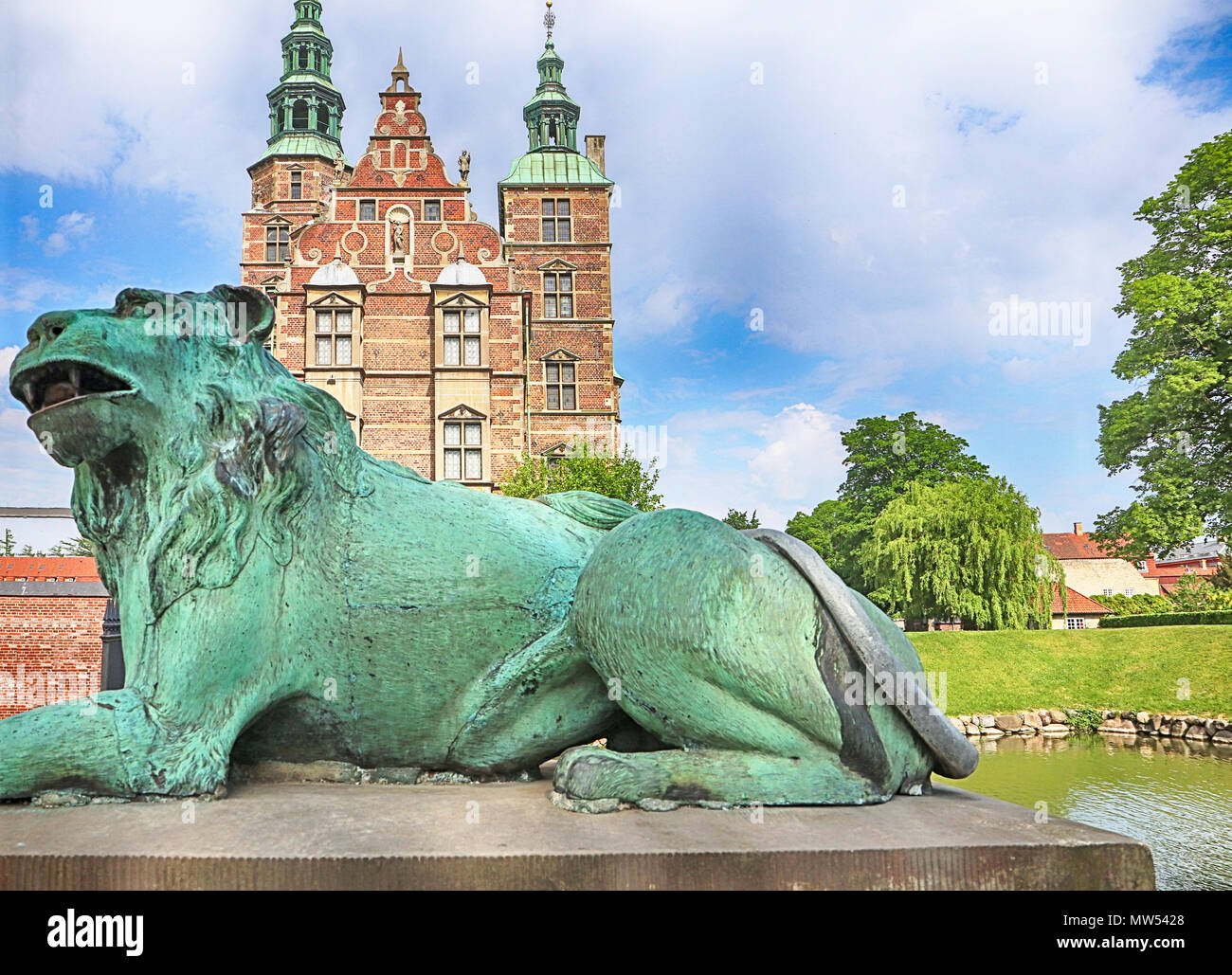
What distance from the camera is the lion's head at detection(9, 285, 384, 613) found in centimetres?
256

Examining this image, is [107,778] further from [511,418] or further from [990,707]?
[511,418]

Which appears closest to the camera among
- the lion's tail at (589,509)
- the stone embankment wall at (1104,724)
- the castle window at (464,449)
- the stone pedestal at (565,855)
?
the stone pedestal at (565,855)

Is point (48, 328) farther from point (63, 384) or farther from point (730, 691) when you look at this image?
point (730, 691)

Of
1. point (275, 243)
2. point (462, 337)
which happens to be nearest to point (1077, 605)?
point (462, 337)

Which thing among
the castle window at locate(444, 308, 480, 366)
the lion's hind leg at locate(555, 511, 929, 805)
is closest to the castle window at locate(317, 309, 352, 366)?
the castle window at locate(444, 308, 480, 366)

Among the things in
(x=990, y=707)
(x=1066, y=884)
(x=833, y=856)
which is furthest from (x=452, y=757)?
(x=990, y=707)

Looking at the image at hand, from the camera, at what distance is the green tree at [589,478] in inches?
997

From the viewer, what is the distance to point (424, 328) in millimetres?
30984

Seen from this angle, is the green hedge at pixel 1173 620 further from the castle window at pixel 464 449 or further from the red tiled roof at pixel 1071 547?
the red tiled roof at pixel 1071 547

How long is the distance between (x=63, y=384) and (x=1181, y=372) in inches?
979

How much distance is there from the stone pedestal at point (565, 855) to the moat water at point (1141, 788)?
19.4 feet

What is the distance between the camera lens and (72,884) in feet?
6.66

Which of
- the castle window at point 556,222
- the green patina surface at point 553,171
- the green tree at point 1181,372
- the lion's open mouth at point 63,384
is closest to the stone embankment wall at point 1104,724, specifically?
the green tree at point 1181,372

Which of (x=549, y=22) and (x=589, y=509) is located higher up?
(x=549, y=22)
